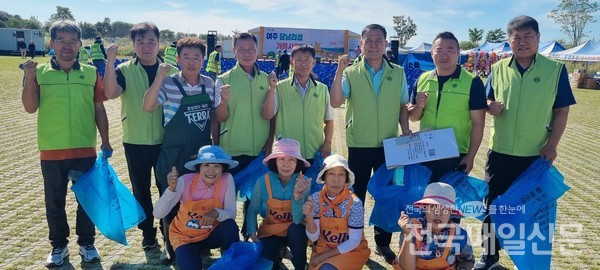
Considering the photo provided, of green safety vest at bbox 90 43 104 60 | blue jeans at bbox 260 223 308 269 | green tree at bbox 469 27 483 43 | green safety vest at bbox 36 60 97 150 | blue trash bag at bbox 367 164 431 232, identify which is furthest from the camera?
green tree at bbox 469 27 483 43

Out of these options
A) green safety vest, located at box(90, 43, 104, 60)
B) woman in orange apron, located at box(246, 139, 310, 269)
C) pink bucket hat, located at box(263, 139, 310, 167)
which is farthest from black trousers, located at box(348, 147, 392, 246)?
green safety vest, located at box(90, 43, 104, 60)

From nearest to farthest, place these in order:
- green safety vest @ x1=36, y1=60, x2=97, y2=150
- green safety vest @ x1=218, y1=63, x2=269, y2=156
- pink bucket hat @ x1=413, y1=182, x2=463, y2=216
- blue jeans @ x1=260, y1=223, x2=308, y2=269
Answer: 1. pink bucket hat @ x1=413, y1=182, x2=463, y2=216
2. blue jeans @ x1=260, y1=223, x2=308, y2=269
3. green safety vest @ x1=36, y1=60, x2=97, y2=150
4. green safety vest @ x1=218, y1=63, x2=269, y2=156

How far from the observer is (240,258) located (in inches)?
108

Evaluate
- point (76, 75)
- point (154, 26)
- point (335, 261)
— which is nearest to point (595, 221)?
point (335, 261)

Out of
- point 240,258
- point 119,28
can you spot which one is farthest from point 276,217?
point 119,28

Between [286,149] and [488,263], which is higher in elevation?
[286,149]

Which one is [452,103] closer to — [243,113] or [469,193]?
[469,193]

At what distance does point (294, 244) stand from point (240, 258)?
444 millimetres

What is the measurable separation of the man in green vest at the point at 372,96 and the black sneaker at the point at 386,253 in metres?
0.03

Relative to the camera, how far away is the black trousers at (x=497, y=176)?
3.22m

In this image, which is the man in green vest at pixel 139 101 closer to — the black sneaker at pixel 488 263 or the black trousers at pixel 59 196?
the black trousers at pixel 59 196

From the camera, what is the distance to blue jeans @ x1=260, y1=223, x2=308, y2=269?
9.88 ft

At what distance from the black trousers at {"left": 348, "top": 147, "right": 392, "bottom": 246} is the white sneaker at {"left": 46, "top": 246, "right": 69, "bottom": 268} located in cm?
244

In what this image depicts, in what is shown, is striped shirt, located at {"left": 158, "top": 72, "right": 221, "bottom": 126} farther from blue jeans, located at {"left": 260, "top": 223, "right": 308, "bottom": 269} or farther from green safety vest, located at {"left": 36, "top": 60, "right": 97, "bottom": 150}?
blue jeans, located at {"left": 260, "top": 223, "right": 308, "bottom": 269}
